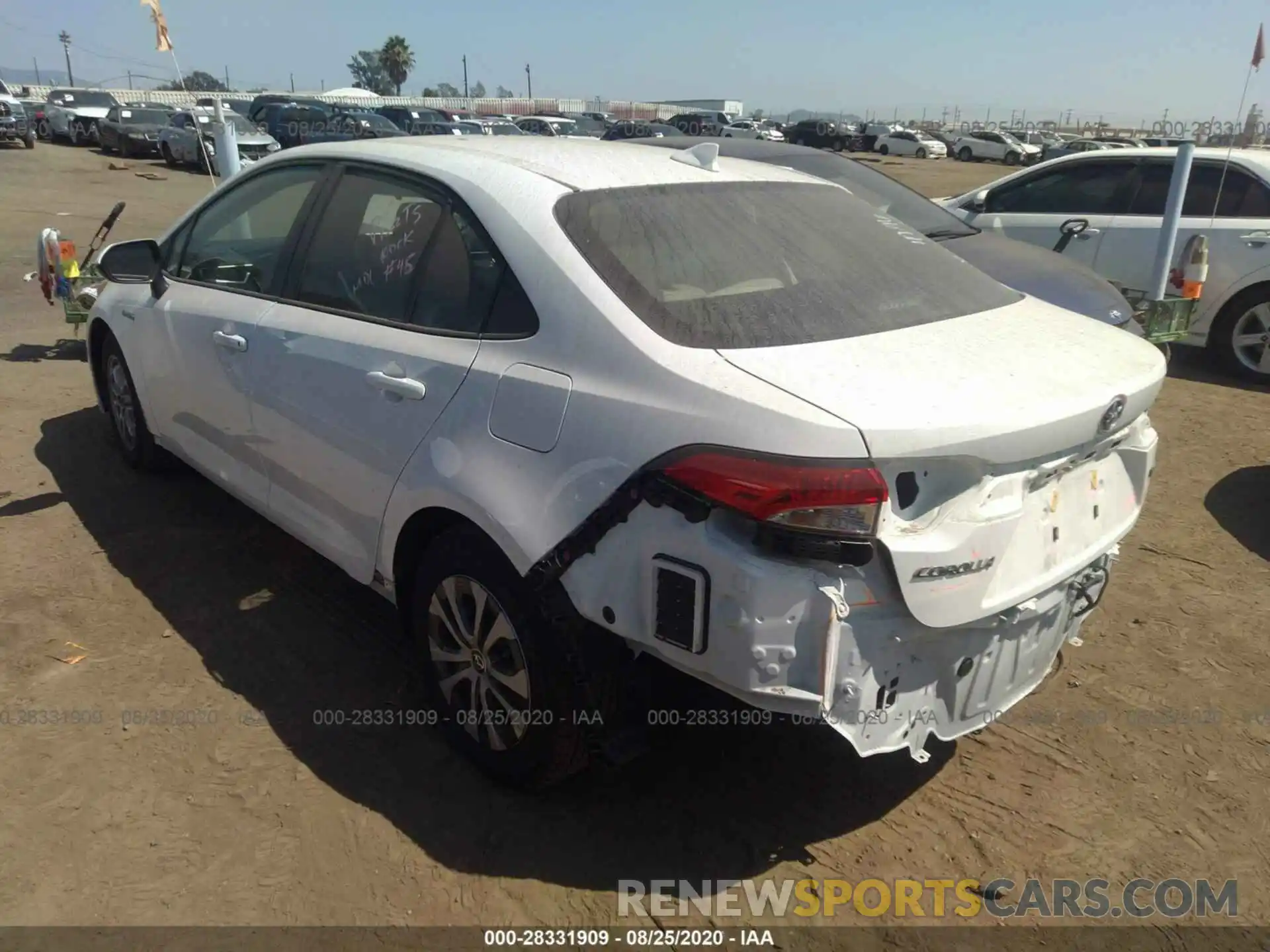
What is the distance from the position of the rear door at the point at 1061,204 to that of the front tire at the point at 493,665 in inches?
266

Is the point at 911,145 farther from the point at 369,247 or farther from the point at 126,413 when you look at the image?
the point at 369,247

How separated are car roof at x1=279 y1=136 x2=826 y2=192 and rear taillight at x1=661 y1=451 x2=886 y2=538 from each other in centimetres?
112

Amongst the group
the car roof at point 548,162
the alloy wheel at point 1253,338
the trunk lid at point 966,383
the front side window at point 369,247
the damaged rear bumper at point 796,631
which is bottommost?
the alloy wheel at point 1253,338

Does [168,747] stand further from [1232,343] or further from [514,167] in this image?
[1232,343]

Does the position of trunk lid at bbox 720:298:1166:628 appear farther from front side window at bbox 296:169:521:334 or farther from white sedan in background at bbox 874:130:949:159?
white sedan in background at bbox 874:130:949:159

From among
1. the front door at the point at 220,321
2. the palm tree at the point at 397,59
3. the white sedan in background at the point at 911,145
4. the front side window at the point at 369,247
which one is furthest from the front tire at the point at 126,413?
the palm tree at the point at 397,59

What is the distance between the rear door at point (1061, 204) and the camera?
25.2ft

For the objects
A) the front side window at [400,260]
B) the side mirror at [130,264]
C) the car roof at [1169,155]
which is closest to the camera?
the front side window at [400,260]

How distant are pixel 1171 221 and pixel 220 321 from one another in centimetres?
623

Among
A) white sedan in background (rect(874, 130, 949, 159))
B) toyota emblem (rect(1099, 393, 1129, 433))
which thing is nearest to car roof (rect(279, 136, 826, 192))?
toyota emblem (rect(1099, 393, 1129, 433))

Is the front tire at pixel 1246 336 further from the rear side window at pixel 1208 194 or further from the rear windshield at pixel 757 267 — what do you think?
the rear windshield at pixel 757 267

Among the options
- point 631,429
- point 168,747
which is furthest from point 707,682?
point 168,747

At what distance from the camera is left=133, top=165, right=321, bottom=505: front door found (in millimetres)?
3549

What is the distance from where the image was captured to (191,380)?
3906 mm
